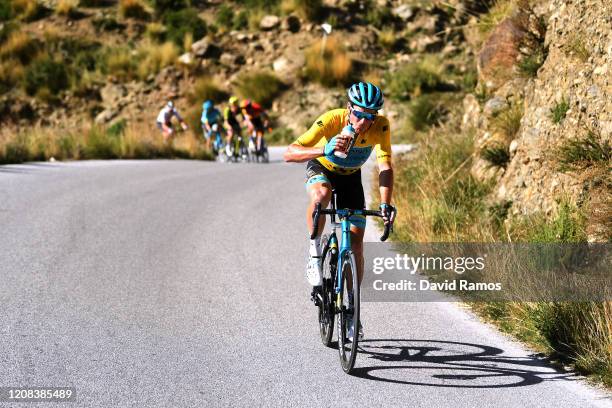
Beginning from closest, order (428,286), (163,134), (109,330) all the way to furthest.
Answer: (109,330), (428,286), (163,134)

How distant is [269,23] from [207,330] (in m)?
33.0

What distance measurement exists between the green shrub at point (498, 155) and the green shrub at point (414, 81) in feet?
71.1

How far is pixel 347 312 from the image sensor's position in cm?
561

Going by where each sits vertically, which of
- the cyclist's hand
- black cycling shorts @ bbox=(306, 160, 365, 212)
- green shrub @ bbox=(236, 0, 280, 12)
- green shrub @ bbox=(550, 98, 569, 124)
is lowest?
the cyclist's hand

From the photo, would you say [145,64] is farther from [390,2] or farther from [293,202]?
[293,202]

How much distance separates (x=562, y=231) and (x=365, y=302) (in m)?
2.05

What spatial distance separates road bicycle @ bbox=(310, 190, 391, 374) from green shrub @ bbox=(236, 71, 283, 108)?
2768 cm

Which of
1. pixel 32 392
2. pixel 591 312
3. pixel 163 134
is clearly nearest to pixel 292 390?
pixel 32 392

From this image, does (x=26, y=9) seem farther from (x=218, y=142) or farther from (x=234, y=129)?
(x=234, y=129)

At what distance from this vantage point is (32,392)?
494cm

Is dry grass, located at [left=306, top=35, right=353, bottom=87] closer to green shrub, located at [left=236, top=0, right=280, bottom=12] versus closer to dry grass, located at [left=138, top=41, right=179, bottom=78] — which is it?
green shrub, located at [left=236, top=0, right=280, bottom=12]

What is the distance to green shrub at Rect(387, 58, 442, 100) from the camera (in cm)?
3188

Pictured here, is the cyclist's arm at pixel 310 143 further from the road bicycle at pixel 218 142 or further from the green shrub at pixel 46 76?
the green shrub at pixel 46 76

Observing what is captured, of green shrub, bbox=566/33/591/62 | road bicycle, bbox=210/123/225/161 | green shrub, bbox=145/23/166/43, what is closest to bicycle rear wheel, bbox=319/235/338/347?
green shrub, bbox=566/33/591/62
